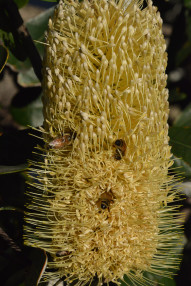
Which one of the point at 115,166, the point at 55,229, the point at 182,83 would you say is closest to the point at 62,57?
the point at 115,166

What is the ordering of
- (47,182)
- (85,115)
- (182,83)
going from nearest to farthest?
1. (85,115)
2. (47,182)
3. (182,83)

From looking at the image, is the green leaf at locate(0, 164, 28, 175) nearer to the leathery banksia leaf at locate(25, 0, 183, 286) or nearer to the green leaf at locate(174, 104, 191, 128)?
the leathery banksia leaf at locate(25, 0, 183, 286)

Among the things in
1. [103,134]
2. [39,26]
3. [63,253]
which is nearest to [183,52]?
[39,26]

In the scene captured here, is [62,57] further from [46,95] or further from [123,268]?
[123,268]

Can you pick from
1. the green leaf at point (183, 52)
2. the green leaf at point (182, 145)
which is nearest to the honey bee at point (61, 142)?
the green leaf at point (182, 145)

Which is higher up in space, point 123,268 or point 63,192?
point 63,192

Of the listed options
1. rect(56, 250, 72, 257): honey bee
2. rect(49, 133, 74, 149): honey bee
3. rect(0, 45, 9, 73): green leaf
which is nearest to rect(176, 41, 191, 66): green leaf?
rect(0, 45, 9, 73): green leaf

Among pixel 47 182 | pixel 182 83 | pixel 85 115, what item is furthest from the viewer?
pixel 182 83
